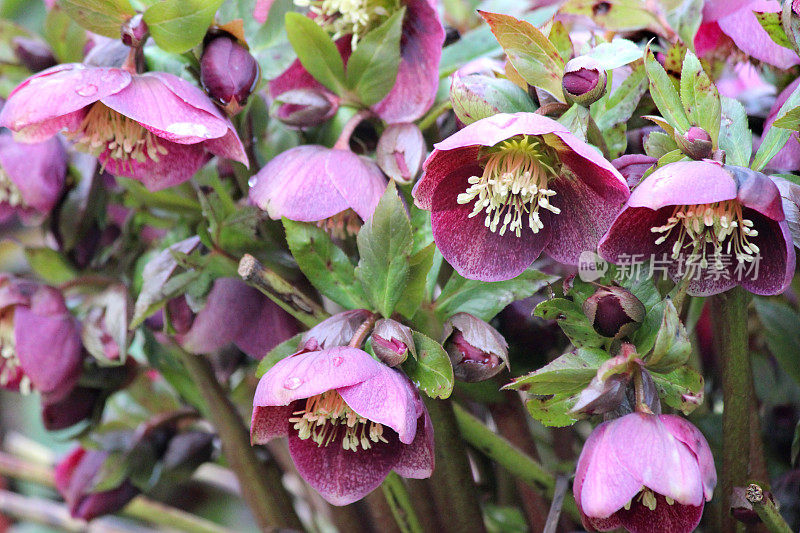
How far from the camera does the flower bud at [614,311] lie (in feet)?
1.25

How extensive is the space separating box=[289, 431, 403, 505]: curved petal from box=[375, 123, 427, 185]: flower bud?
6.0 inches

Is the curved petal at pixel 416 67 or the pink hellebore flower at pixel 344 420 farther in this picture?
A: the curved petal at pixel 416 67

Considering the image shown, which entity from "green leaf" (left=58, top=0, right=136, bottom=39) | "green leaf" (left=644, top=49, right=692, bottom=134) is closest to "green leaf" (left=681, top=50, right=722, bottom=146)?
"green leaf" (left=644, top=49, right=692, bottom=134)

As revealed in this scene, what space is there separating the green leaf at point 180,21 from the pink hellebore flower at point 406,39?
7 centimetres

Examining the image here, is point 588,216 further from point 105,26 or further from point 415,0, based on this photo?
point 105,26

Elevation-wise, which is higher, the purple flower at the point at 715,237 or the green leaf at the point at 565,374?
the purple flower at the point at 715,237

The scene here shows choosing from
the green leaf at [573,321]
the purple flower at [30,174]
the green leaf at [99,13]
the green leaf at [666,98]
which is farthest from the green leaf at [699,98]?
the purple flower at [30,174]

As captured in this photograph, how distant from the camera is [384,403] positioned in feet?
1.18

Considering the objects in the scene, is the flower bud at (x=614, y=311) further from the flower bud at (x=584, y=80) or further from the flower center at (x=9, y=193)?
the flower center at (x=9, y=193)

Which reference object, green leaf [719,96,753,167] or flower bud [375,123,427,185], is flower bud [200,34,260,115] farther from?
green leaf [719,96,753,167]

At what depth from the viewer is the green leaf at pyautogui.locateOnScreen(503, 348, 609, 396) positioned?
38 centimetres

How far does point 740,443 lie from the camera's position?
0.45 metres

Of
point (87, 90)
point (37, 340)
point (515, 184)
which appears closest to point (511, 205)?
point (515, 184)

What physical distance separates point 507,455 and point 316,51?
0.29 metres
